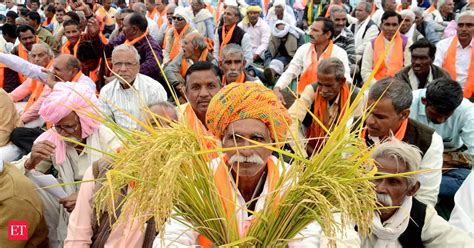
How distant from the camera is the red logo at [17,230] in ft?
9.78

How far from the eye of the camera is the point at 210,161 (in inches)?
68.1

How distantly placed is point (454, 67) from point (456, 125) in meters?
2.56

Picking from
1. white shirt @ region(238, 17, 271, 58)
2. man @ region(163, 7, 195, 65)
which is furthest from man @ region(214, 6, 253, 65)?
white shirt @ region(238, 17, 271, 58)

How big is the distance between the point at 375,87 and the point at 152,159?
233 centimetres

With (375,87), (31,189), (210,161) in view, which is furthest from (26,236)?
(375,87)

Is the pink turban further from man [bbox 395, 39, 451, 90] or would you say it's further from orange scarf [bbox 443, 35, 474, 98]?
orange scarf [bbox 443, 35, 474, 98]

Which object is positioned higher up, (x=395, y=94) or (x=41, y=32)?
(x=395, y=94)

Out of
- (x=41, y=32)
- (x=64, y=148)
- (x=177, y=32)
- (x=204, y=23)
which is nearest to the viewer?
(x=64, y=148)

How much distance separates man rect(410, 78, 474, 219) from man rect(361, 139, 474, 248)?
135 centimetres

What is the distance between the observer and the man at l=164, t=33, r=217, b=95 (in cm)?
612

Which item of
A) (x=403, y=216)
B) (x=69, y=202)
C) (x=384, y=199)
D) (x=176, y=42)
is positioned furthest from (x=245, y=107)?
(x=176, y=42)

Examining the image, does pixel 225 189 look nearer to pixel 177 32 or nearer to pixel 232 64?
pixel 232 64

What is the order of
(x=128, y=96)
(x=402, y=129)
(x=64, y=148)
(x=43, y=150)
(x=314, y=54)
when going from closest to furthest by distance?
(x=43, y=150) < (x=64, y=148) < (x=402, y=129) < (x=128, y=96) < (x=314, y=54)

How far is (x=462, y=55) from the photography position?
6484 mm
